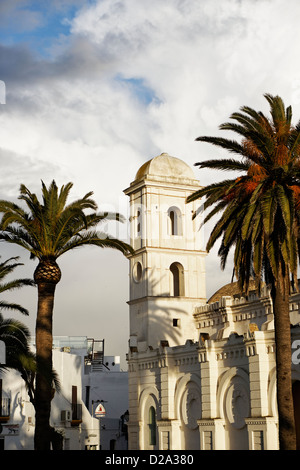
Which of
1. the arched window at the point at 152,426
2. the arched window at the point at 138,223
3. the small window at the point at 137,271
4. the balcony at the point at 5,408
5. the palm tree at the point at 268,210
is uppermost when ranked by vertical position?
the arched window at the point at 138,223

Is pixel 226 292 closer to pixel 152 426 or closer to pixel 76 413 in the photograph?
pixel 152 426

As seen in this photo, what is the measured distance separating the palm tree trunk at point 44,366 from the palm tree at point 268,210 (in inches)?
280

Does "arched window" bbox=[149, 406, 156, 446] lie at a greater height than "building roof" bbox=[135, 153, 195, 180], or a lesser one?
lesser

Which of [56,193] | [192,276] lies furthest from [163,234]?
[56,193]

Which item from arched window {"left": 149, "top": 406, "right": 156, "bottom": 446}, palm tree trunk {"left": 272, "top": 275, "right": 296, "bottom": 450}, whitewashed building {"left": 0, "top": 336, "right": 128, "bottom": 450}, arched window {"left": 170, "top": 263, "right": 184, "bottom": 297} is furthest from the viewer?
arched window {"left": 170, "top": 263, "right": 184, "bottom": 297}

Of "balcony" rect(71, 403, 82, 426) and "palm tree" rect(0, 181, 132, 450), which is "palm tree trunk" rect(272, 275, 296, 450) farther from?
"balcony" rect(71, 403, 82, 426)

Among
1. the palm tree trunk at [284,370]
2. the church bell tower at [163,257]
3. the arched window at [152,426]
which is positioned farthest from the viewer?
the church bell tower at [163,257]

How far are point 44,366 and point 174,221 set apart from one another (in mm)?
26290

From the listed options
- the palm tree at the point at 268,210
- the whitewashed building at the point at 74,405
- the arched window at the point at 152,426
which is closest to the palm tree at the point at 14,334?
the whitewashed building at the point at 74,405

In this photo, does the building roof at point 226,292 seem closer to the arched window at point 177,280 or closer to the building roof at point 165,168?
the arched window at point 177,280

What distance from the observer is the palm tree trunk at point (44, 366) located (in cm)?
3108

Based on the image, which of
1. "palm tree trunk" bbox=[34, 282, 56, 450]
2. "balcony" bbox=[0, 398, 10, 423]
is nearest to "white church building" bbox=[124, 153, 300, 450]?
"balcony" bbox=[0, 398, 10, 423]

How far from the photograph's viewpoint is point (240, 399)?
135 feet

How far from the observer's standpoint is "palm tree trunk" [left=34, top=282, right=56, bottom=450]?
31.1m
